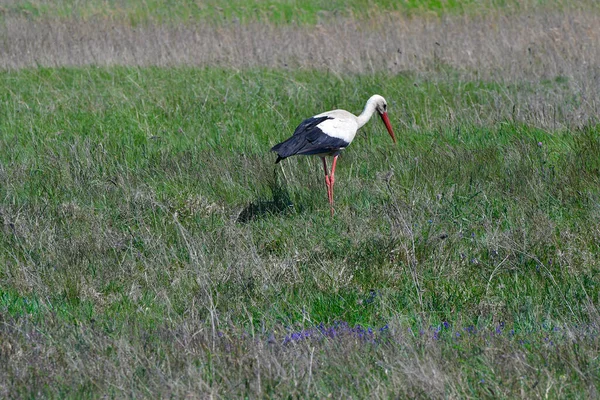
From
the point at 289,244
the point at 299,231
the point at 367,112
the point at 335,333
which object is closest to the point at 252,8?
the point at 367,112

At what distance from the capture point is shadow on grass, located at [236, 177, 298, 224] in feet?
18.1

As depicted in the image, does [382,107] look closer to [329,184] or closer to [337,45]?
[329,184]

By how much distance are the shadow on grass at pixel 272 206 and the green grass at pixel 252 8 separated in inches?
305

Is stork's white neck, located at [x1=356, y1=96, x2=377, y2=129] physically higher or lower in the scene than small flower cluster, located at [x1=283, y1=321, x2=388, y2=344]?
higher

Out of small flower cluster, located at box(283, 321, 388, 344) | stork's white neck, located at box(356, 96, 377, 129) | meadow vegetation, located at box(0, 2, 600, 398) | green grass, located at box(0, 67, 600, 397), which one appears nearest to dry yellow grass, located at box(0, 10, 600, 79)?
meadow vegetation, located at box(0, 2, 600, 398)

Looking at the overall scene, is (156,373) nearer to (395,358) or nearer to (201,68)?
(395,358)

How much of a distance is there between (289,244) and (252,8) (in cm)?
1107

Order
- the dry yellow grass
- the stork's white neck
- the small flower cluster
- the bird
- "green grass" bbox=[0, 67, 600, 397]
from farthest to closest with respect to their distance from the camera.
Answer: the dry yellow grass → the stork's white neck → the bird → the small flower cluster → "green grass" bbox=[0, 67, 600, 397]

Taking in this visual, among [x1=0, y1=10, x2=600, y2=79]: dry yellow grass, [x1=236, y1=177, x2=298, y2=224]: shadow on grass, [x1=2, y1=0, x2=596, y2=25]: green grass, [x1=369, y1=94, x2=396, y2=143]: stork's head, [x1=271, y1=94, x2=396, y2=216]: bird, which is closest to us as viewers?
[x1=236, y1=177, x2=298, y2=224]: shadow on grass

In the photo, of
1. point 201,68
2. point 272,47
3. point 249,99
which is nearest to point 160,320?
point 249,99

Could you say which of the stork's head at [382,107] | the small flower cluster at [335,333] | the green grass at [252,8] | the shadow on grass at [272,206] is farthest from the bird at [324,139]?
the green grass at [252,8]

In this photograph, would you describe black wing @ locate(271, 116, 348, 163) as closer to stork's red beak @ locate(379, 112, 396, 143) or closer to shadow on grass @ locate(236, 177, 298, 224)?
shadow on grass @ locate(236, 177, 298, 224)

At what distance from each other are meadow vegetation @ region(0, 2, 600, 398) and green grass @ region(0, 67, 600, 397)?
0.02 meters

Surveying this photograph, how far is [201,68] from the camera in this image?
9508mm
